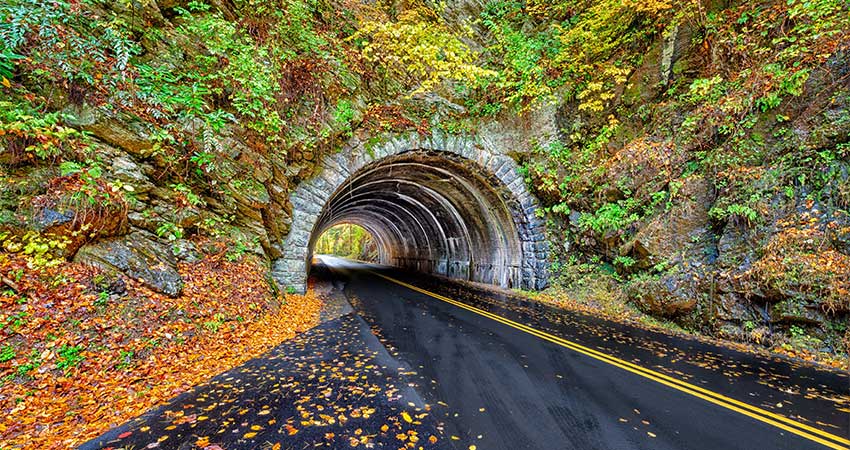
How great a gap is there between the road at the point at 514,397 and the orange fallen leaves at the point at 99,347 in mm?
412

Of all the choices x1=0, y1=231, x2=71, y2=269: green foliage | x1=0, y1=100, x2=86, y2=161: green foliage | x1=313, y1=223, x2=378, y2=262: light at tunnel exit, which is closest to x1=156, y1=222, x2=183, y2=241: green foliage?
x1=0, y1=231, x2=71, y2=269: green foliage

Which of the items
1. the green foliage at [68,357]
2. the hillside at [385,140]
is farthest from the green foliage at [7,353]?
the green foliage at [68,357]

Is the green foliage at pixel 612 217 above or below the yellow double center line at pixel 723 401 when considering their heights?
above

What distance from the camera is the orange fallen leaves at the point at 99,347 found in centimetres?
291

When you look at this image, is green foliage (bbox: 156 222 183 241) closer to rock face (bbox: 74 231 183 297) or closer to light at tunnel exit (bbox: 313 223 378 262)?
rock face (bbox: 74 231 183 297)

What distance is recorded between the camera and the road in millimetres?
2840

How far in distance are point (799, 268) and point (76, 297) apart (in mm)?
11700

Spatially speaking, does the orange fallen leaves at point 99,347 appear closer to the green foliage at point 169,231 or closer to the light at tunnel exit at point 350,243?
the green foliage at point 169,231

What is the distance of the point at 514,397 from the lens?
3596 millimetres

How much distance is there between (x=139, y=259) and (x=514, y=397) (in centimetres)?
599

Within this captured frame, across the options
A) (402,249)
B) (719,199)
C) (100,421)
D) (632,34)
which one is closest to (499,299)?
(719,199)

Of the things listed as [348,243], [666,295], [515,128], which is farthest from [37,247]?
[348,243]

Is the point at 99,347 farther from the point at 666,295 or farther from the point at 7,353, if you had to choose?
the point at 666,295

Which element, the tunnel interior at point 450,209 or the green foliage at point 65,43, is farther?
the tunnel interior at point 450,209
